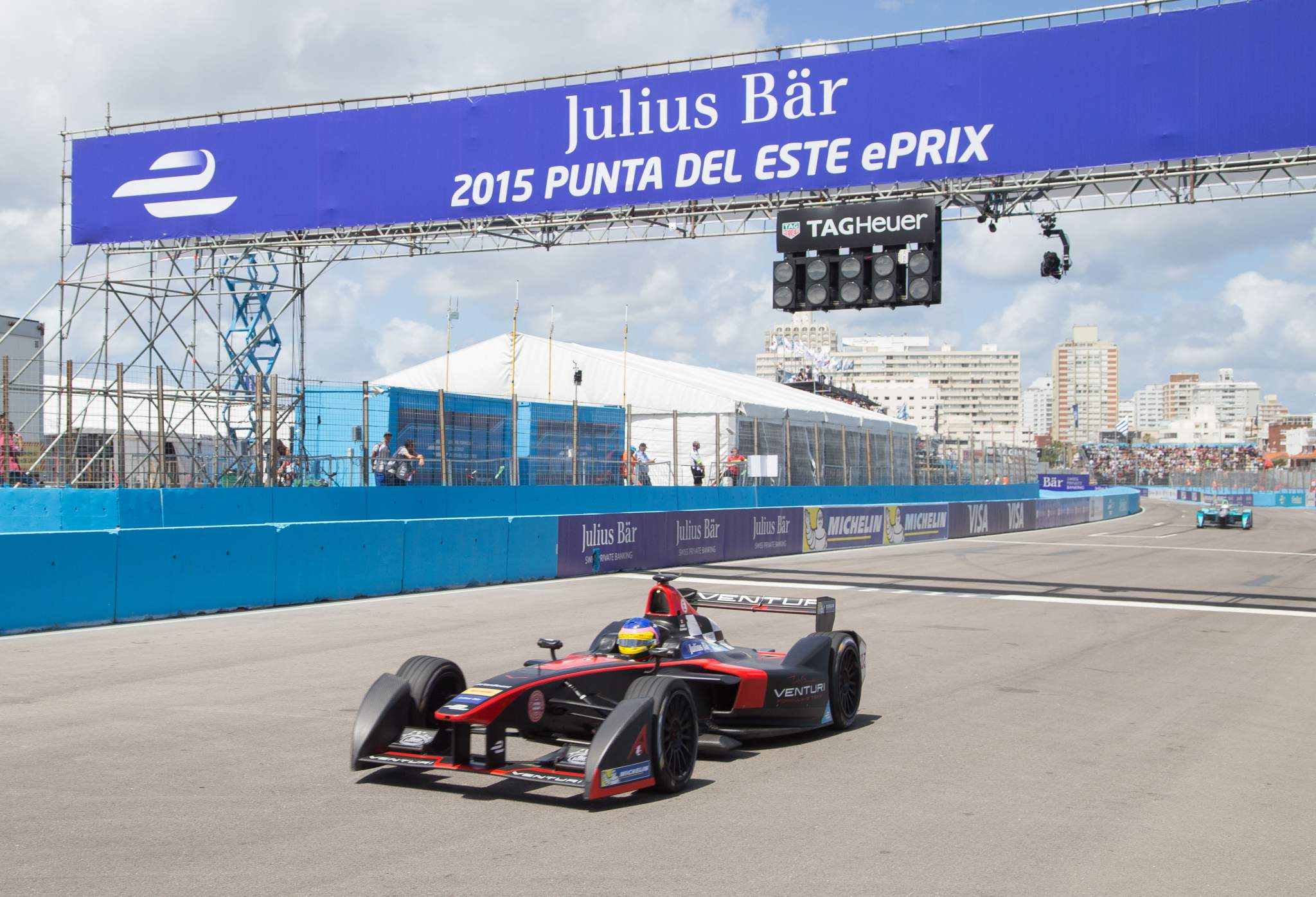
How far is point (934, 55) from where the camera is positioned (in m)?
19.0

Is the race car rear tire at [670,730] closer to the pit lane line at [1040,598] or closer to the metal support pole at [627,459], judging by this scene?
the pit lane line at [1040,598]

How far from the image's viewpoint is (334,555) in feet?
53.3

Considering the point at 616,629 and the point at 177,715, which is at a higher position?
the point at 616,629

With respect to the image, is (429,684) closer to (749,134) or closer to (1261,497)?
(749,134)

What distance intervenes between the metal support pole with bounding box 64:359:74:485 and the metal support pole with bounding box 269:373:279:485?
8.98 ft

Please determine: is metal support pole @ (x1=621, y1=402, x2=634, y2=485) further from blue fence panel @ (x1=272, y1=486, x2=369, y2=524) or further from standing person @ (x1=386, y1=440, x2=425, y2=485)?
blue fence panel @ (x1=272, y1=486, x2=369, y2=524)

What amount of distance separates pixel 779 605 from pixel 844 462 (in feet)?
84.9

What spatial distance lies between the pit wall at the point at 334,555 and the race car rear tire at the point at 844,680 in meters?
8.57

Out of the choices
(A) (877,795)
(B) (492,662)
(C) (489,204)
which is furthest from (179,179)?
(A) (877,795)

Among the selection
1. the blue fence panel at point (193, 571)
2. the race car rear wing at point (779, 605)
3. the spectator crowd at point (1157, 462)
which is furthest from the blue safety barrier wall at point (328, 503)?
the spectator crowd at point (1157, 462)

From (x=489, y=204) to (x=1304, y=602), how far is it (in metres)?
14.6

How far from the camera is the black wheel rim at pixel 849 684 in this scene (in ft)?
27.7

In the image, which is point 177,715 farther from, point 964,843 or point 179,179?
point 179,179

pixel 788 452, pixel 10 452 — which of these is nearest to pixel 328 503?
pixel 10 452
